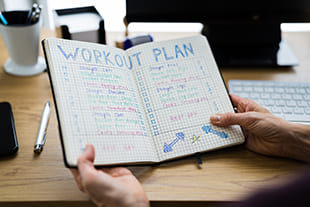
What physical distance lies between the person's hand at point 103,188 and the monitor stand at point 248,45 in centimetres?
53

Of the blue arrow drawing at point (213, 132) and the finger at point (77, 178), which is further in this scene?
the blue arrow drawing at point (213, 132)

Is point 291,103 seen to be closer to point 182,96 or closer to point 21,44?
point 182,96

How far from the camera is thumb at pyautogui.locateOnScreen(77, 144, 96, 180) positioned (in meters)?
0.54

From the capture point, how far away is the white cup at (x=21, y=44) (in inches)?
32.0

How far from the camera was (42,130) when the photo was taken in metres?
0.73

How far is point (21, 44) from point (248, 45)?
2.26 feet

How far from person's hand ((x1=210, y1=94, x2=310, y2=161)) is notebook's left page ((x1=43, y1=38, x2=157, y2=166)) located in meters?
0.19

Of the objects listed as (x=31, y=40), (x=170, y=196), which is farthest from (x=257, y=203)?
(x=31, y=40)

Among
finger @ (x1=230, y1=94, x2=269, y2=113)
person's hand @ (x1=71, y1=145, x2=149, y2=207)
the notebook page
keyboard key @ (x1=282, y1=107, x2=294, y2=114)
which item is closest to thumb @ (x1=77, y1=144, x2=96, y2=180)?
person's hand @ (x1=71, y1=145, x2=149, y2=207)

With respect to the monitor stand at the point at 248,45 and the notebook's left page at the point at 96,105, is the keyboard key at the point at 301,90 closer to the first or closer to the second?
the monitor stand at the point at 248,45

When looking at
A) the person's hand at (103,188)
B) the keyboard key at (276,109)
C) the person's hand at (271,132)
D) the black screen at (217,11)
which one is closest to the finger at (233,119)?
the person's hand at (271,132)

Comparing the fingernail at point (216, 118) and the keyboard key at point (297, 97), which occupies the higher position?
the fingernail at point (216, 118)

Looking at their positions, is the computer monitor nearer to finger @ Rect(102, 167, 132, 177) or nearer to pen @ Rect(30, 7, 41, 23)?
pen @ Rect(30, 7, 41, 23)

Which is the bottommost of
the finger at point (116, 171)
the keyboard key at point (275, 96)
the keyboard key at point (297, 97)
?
the finger at point (116, 171)
